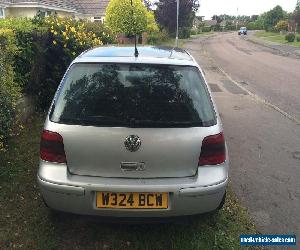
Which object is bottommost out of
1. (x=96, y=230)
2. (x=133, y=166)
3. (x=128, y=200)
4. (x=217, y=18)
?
(x=217, y=18)

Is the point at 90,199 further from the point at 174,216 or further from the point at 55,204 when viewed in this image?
the point at 174,216

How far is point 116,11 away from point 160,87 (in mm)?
21627

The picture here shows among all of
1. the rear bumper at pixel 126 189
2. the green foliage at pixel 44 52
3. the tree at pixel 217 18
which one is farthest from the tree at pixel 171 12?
the tree at pixel 217 18

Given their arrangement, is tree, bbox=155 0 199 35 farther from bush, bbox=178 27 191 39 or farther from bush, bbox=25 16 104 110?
bush, bbox=25 16 104 110

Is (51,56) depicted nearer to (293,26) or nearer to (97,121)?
(97,121)

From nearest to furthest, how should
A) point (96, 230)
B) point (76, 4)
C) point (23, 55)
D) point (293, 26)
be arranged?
point (96, 230), point (23, 55), point (76, 4), point (293, 26)

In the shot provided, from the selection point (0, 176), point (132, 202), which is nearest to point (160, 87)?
point (132, 202)

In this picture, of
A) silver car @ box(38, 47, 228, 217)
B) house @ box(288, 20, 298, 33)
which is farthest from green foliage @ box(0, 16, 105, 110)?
house @ box(288, 20, 298, 33)

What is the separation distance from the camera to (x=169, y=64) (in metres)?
3.68

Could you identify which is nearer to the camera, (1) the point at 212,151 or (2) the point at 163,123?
(2) the point at 163,123

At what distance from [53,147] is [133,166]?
0.73 metres

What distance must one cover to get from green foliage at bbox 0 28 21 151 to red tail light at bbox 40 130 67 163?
1.78 meters

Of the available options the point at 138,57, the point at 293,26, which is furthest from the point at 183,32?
the point at 138,57

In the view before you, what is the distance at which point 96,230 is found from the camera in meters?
3.96
